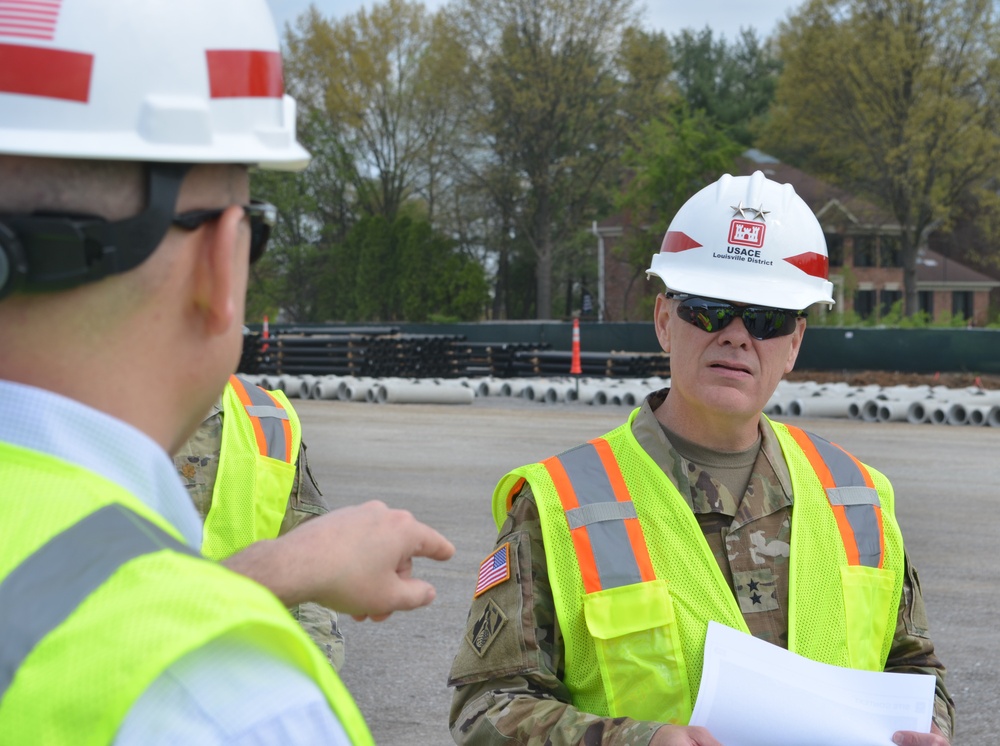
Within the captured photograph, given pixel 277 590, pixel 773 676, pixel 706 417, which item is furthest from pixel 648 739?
pixel 277 590

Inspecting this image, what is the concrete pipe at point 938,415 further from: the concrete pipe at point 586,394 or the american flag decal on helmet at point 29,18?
the american flag decal on helmet at point 29,18

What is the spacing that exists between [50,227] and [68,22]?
0.21m

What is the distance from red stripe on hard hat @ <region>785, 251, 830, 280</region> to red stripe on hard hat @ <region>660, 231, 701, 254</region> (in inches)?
10.1

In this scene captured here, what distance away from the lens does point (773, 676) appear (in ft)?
8.15

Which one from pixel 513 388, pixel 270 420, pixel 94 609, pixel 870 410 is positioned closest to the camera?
pixel 94 609

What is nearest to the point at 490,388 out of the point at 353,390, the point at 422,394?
the point at 422,394

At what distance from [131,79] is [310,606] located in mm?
2250

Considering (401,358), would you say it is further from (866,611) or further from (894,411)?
(866,611)

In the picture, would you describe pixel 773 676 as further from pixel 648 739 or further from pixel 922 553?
pixel 922 553

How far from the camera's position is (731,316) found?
318 centimetres

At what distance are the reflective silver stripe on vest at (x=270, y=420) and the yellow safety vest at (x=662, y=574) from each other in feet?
2.33

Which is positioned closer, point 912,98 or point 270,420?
point 270,420

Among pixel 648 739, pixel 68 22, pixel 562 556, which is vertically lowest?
pixel 648 739

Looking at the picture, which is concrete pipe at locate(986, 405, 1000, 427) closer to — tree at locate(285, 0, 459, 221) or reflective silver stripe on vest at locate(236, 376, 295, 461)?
reflective silver stripe on vest at locate(236, 376, 295, 461)
